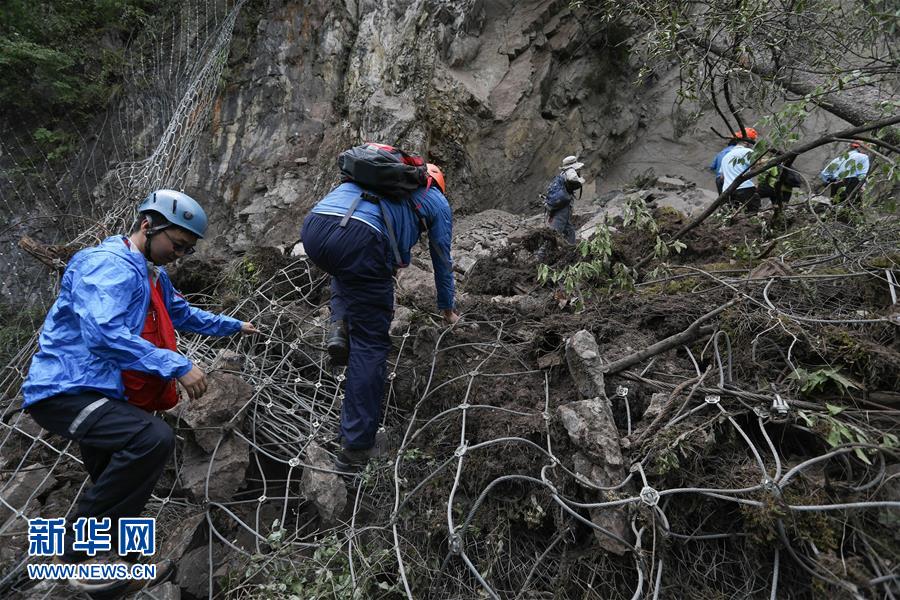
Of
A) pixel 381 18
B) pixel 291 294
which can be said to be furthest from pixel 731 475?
pixel 381 18

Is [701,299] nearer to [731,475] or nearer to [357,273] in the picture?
[731,475]

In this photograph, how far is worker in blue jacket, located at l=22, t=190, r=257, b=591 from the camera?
214cm

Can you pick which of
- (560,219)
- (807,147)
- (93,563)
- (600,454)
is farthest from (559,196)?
(93,563)

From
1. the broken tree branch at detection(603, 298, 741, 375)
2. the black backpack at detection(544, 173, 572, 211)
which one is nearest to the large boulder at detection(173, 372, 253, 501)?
the broken tree branch at detection(603, 298, 741, 375)

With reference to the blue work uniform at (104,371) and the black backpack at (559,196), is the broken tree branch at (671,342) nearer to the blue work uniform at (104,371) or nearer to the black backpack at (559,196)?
the blue work uniform at (104,371)

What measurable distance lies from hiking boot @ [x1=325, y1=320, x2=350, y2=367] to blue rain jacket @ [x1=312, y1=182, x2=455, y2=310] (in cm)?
55

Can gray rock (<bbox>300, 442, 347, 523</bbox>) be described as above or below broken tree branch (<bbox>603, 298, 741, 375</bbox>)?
below

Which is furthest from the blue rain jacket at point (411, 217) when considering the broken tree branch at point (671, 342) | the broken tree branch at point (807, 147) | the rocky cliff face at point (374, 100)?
the rocky cliff face at point (374, 100)

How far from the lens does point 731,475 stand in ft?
6.66

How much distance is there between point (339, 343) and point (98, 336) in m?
1.22

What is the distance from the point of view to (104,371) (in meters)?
2.21

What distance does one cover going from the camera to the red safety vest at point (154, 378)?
232cm

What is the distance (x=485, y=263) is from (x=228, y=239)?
3.34 m

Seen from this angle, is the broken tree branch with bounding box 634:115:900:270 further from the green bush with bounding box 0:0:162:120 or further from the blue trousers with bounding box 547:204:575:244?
the green bush with bounding box 0:0:162:120
